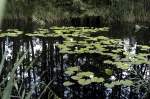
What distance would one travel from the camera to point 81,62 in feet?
16.8

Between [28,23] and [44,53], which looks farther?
[28,23]

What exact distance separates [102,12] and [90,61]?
449 centimetres

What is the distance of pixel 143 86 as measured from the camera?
4148 mm

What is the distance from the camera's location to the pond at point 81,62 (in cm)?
410

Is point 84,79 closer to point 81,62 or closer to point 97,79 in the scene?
point 97,79

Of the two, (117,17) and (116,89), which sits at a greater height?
(117,17)

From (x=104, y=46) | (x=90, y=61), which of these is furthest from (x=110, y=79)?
(x=104, y=46)

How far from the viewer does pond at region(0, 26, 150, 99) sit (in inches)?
161

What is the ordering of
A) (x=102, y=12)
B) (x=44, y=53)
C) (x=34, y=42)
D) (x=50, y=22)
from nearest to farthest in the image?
1. (x=44, y=53)
2. (x=34, y=42)
3. (x=50, y=22)
4. (x=102, y=12)

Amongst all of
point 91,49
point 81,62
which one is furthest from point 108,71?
point 91,49

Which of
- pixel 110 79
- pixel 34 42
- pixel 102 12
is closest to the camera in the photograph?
pixel 110 79

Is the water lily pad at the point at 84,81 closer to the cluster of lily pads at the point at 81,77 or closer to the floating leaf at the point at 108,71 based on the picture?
the cluster of lily pads at the point at 81,77

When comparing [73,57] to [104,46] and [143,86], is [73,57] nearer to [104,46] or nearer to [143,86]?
[104,46]

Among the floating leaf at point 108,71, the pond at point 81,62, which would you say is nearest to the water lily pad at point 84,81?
the pond at point 81,62
